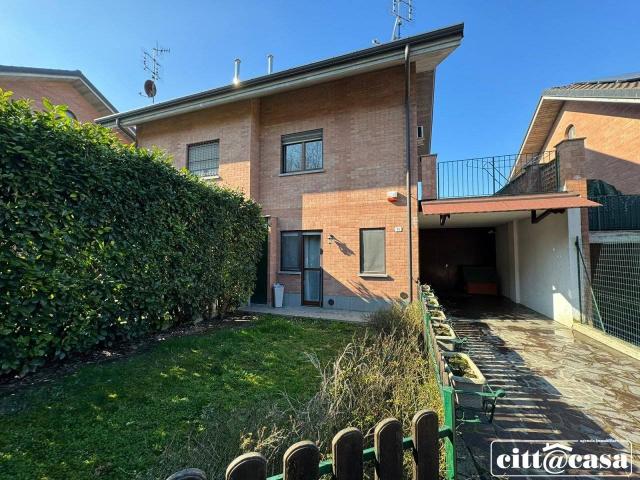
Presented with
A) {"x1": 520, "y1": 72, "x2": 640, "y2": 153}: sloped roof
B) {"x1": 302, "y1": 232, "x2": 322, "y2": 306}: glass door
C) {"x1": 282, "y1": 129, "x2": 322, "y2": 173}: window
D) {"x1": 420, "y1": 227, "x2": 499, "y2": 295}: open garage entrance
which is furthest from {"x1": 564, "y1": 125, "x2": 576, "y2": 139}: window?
{"x1": 302, "y1": 232, "x2": 322, "y2": 306}: glass door

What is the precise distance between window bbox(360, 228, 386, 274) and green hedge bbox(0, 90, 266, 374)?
4989mm

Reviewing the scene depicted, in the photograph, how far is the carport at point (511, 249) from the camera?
768cm

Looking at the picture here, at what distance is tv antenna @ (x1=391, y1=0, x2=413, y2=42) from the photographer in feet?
36.1

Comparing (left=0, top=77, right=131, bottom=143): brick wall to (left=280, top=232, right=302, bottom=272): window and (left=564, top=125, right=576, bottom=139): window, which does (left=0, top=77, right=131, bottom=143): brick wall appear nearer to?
(left=280, top=232, right=302, bottom=272): window

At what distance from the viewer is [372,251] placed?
32.1 ft

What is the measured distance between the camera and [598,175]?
1302cm

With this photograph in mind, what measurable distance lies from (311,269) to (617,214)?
29.7 ft

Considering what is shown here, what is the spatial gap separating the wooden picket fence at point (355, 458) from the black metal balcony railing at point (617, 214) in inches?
386

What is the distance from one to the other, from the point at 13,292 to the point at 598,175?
62.4 ft

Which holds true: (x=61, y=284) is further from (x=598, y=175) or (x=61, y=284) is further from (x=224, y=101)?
(x=598, y=175)

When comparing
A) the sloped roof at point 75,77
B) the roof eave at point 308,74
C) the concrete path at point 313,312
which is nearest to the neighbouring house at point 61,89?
the sloped roof at point 75,77

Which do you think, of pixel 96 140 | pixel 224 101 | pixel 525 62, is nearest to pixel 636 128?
pixel 525 62

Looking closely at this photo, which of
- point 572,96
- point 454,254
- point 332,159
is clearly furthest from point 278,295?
point 572,96

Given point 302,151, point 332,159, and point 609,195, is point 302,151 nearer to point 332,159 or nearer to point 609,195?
point 332,159
